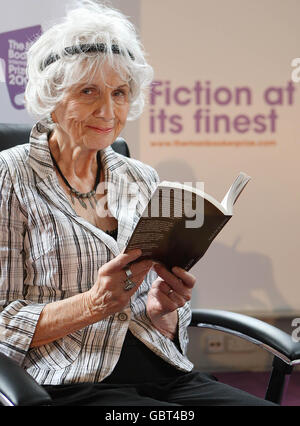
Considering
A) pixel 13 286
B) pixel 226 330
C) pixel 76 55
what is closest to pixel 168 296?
pixel 226 330

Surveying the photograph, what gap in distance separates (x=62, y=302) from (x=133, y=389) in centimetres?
23

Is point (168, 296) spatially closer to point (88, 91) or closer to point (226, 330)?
point (226, 330)

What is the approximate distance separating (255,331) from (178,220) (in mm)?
433

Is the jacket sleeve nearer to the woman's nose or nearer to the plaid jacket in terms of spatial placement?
the plaid jacket

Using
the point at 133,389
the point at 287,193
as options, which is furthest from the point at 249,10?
the point at 133,389

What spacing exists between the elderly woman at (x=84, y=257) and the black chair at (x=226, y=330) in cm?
8

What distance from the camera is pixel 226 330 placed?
1.49 meters

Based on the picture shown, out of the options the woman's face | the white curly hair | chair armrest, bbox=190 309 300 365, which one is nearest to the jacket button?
chair armrest, bbox=190 309 300 365

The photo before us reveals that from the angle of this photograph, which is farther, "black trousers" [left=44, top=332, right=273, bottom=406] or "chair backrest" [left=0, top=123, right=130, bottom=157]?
"chair backrest" [left=0, top=123, right=130, bottom=157]

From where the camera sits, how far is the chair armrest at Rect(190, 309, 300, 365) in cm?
134

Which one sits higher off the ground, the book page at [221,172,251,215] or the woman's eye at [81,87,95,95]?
the woman's eye at [81,87,95,95]

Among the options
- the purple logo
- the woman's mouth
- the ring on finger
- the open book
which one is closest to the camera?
the open book

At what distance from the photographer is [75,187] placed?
4.74 ft

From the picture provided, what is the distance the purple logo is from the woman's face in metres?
0.98
